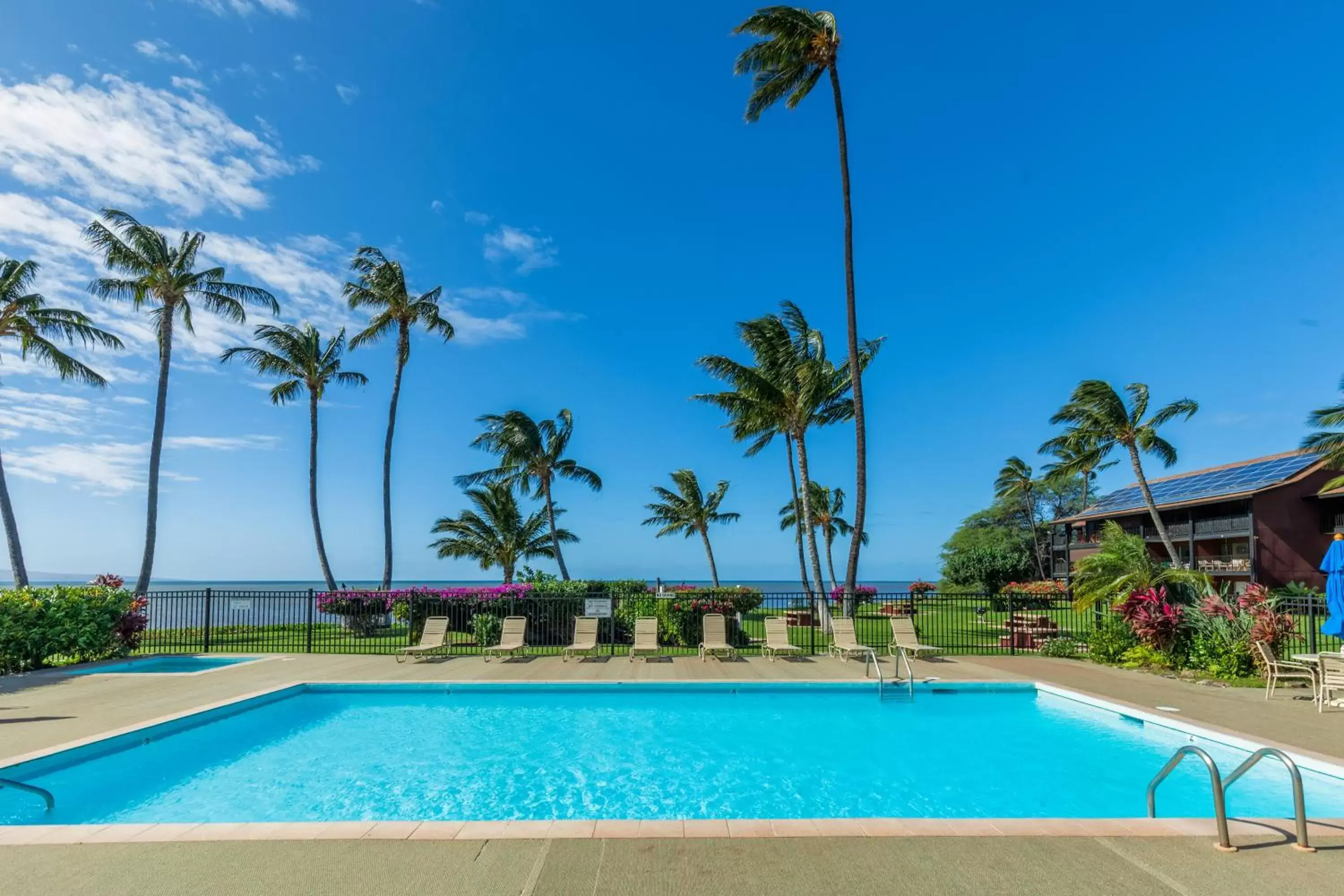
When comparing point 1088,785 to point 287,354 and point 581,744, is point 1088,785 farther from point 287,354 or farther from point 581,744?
point 287,354

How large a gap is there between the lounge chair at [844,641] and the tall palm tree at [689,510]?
27.0m

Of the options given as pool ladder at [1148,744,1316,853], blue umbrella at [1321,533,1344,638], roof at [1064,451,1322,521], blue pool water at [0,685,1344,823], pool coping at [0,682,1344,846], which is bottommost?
blue pool water at [0,685,1344,823]

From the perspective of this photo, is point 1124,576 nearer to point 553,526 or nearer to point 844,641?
point 844,641

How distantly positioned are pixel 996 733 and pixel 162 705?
11.1 meters

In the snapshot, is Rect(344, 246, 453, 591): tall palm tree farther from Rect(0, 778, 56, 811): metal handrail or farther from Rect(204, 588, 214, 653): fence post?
Result: Rect(0, 778, 56, 811): metal handrail

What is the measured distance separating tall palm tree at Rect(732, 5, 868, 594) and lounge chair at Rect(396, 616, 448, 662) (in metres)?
9.19

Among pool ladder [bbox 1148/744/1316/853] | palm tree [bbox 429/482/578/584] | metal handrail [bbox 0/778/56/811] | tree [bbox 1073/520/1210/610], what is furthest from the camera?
palm tree [bbox 429/482/578/584]

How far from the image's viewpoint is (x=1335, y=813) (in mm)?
5715

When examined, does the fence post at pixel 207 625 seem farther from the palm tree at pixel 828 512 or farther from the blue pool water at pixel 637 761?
Result: the palm tree at pixel 828 512

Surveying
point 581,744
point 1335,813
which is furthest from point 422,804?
point 1335,813

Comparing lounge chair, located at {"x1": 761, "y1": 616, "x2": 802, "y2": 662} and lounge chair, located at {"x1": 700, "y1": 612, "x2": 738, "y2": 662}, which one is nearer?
lounge chair, located at {"x1": 700, "y1": 612, "x2": 738, "y2": 662}

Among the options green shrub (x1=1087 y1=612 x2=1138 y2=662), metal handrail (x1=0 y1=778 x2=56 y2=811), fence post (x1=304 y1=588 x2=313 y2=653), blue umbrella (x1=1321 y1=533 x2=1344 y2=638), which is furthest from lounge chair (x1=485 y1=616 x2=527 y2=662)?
blue umbrella (x1=1321 y1=533 x2=1344 y2=638)

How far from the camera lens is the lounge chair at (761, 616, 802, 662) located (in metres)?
14.4

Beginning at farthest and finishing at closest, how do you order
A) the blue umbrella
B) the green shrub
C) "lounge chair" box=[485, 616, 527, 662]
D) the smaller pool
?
"lounge chair" box=[485, 616, 527, 662]
the green shrub
the smaller pool
the blue umbrella
